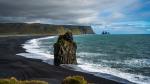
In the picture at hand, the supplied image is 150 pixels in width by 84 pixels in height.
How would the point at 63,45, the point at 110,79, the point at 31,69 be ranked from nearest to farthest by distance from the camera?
the point at 110,79 → the point at 31,69 → the point at 63,45

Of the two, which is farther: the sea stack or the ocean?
the sea stack

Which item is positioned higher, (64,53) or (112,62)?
(64,53)

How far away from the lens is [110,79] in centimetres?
3173

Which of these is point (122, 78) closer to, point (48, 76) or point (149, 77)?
point (149, 77)

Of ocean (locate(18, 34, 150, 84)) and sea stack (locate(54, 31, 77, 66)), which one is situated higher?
sea stack (locate(54, 31, 77, 66))

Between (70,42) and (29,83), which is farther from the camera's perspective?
(70,42)

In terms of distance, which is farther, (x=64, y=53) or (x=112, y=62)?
(x=112, y=62)

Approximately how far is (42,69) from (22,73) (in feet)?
13.7

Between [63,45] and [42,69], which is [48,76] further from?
[63,45]

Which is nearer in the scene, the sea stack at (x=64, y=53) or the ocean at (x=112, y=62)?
the ocean at (x=112, y=62)

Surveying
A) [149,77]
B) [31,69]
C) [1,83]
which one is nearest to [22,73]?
[31,69]

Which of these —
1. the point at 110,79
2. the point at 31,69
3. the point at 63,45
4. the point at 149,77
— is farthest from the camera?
the point at 63,45

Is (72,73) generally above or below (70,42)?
below

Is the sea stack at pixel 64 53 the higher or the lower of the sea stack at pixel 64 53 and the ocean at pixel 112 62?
the higher
